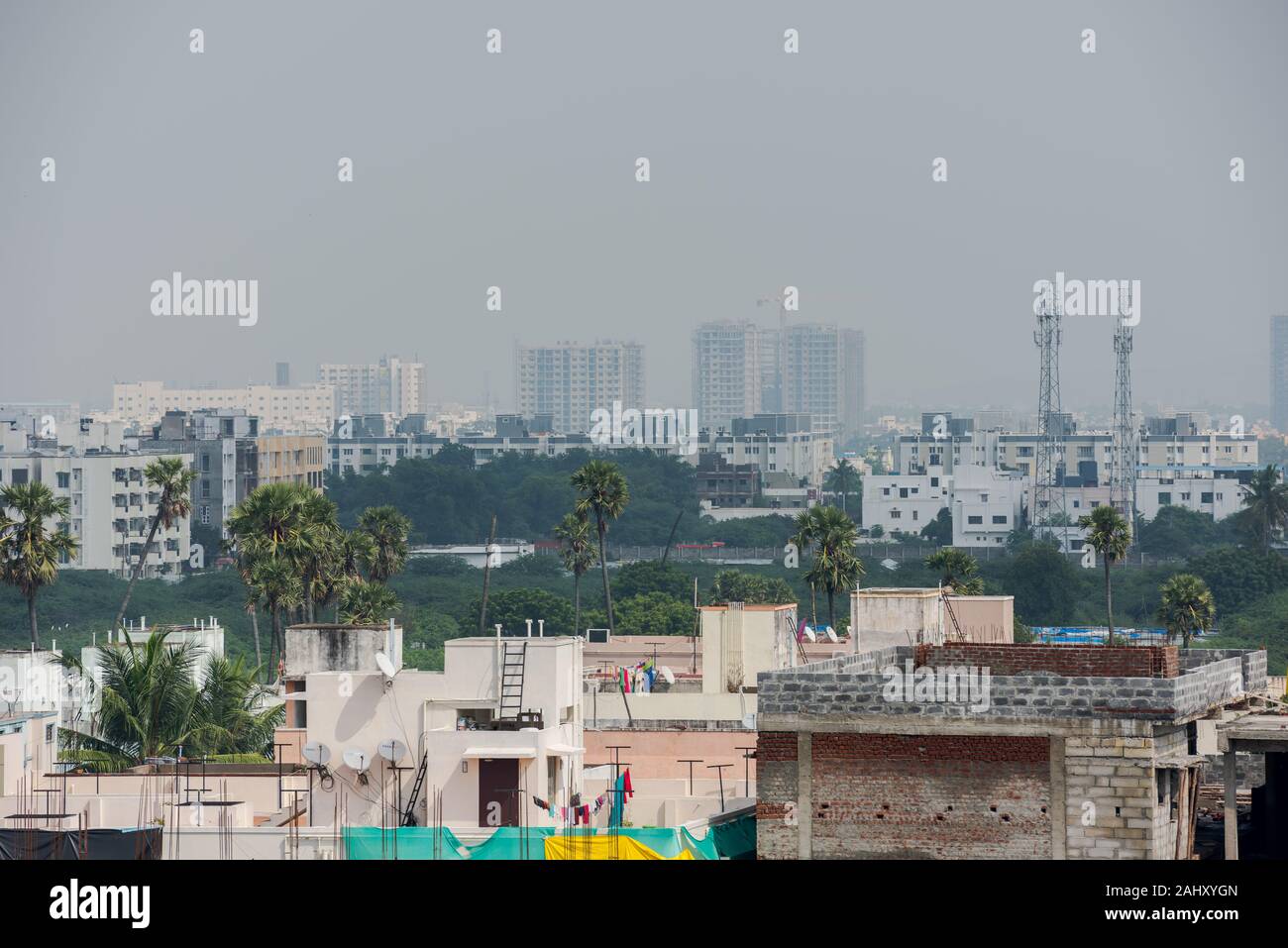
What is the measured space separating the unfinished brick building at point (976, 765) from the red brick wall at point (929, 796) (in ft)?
0.06

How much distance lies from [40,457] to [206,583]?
81.8 feet

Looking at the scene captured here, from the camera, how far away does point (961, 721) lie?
2855 centimetres

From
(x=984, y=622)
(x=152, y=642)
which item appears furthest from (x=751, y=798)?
(x=152, y=642)

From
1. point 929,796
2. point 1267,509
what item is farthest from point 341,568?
point 1267,509

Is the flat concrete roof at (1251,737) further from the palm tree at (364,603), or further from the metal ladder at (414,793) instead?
the palm tree at (364,603)

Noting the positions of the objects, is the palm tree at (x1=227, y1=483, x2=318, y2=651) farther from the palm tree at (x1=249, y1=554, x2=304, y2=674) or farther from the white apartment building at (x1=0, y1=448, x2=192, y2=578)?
the white apartment building at (x1=0, y1=448, x2=192, y2=578)

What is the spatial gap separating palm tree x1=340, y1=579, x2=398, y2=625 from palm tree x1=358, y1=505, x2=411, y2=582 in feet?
43.0

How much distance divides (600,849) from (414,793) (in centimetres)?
640

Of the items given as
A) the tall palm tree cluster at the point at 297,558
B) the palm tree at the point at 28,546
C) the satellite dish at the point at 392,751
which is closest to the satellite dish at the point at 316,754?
the satellite dish at the point at 392,751

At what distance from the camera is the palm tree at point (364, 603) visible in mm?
85438

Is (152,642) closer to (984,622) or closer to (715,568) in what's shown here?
(984,622)

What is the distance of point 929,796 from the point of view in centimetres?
2862

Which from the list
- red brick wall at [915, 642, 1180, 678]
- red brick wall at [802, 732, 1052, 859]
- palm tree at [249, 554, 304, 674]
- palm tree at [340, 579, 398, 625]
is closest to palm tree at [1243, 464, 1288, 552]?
palm tree at [340, 579, 398, 625]
